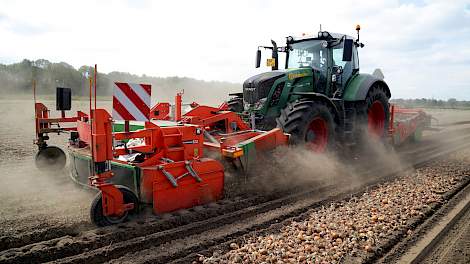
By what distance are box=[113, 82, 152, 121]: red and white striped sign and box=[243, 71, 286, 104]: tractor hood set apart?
3.35 metres

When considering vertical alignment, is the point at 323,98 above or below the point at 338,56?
below

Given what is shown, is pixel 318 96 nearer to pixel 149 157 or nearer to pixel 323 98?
pixel 323 98

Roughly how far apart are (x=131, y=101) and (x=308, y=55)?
523 cm

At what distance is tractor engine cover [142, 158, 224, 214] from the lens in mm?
4422

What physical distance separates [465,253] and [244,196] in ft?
9.28

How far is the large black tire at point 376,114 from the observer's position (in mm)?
8558

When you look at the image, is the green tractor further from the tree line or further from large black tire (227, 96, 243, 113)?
the tree line

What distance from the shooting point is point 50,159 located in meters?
6.62

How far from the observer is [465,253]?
3838 mm

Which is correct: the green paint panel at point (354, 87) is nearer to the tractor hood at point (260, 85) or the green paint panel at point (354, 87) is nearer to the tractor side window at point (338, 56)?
the tractor side window at point (338, 56)

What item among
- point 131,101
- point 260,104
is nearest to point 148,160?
→ point 131,101

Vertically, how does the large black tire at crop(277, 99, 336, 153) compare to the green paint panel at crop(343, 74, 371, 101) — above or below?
below

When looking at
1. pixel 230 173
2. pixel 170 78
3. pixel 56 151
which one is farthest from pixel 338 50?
pixel 170 78

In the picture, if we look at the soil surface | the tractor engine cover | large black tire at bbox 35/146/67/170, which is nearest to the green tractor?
the tractor engine cover
